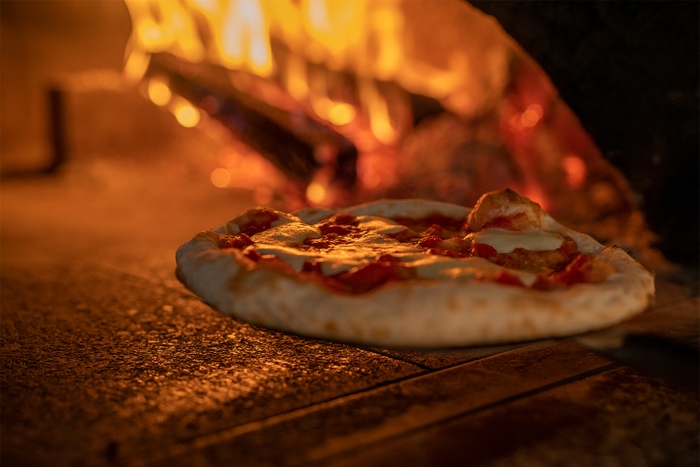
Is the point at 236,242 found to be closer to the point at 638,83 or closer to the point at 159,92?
the point at 638,83

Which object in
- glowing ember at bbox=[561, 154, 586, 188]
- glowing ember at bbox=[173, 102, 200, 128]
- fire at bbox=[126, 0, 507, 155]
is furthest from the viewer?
glowing ember at bbox=[173, 102, 200, 128]

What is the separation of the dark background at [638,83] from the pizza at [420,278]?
4.18ft

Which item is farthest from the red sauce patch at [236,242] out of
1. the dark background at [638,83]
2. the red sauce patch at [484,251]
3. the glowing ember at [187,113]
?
the glowing ember at [187,113]

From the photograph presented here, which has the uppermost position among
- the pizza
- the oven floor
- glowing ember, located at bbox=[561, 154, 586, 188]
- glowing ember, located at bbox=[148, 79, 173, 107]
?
glowing ember, located at bbox=[148, 79, 173, 107]

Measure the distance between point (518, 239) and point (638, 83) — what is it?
164cm

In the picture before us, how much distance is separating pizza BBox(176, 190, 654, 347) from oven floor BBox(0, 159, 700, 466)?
4.9 inches

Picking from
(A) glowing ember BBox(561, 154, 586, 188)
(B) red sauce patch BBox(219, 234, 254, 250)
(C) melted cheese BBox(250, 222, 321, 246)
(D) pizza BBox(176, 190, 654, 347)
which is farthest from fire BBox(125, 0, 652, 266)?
(B) red sauce patch BBox(219, 234, 254, 250)

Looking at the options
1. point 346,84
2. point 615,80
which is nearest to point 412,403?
point 615,80

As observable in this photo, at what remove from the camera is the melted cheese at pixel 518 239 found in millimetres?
2127

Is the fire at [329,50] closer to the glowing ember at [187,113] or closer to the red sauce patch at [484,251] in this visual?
the glowing ember at [187,113]

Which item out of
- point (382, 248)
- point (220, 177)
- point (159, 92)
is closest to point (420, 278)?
point (382, 248)

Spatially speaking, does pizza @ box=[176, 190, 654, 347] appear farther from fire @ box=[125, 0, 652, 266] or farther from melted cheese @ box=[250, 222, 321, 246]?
fire @ box=[125, 0, 652, 266]

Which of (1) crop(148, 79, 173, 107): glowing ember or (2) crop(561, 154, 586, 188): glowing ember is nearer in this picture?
(2) crop(561, 154, 586, 188): glowing ember

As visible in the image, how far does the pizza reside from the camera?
158 cm
